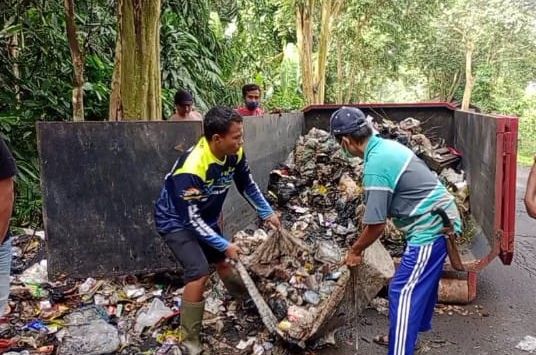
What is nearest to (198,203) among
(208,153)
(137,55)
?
(208,153)

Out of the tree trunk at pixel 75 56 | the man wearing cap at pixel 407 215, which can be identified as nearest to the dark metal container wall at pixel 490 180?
the man wearing cap at pixel 407 215

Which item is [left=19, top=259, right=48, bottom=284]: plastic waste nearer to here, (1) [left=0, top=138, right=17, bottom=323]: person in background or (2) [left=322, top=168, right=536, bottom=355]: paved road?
(1) [left=0, top=138, right=17, bottom=323]: person in background

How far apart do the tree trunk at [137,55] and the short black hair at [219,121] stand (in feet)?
7.27

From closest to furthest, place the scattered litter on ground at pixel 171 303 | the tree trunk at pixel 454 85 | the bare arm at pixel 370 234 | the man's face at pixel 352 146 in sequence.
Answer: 1. the bare arm at pixel 370 234
2. the man's face at pixel 352 146
3. the scattered litter on ground at pixel 171 303
4. the tree trunk at pixel 454 85

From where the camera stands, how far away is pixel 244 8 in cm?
1425

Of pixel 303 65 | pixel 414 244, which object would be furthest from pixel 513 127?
pixel 303 65

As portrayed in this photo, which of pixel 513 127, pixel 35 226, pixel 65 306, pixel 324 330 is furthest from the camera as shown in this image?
pixel 35 226

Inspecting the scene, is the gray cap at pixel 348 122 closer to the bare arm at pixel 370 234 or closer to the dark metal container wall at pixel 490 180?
the bare arm at pixel 370 234

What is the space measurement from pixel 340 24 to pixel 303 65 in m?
4.80

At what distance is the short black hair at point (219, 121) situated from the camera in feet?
9.25

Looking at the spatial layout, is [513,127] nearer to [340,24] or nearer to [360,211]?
[360,211]

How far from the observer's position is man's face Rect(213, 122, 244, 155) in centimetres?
284

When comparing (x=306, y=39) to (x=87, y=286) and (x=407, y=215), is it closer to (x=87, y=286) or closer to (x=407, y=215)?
(x=87, y=286)

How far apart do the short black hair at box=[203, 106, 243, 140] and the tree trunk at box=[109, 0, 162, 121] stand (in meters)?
2.22
